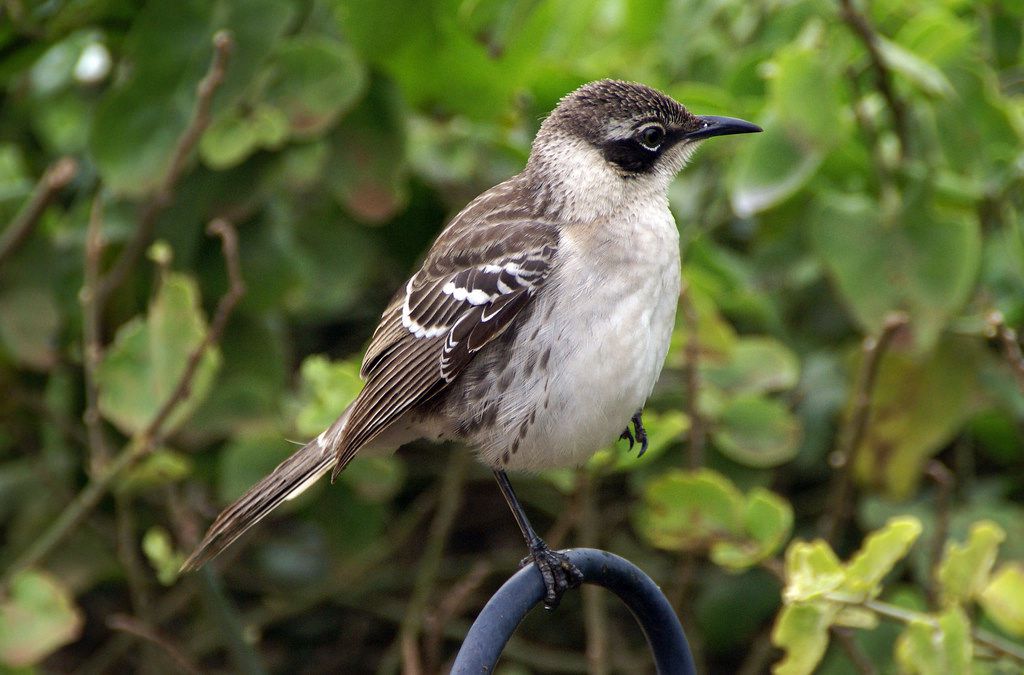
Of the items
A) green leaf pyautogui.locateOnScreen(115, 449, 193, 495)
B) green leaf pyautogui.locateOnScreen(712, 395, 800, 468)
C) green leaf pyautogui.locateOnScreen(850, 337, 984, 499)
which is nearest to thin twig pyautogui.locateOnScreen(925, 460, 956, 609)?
green leaf pyautogui.locateOnScreen(850, 337, 984, 499)

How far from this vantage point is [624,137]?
9.92 feet

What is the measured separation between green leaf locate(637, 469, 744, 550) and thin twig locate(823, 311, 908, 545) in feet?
1.39

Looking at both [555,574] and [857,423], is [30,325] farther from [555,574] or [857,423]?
[857,423]

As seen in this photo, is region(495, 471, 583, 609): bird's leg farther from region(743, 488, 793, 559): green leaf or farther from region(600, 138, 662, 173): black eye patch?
region(600, 138, 662, 173): black eye patch

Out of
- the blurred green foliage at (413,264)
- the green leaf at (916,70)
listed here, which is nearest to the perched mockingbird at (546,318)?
the blurred green foliage at (413,264)

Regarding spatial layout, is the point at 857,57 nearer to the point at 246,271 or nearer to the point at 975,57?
the point at 975,57

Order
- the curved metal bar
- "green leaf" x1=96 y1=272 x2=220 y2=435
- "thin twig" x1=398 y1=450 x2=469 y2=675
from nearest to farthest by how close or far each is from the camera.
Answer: the curved metal bar
"green leaf" x1=96 y1=272 x2=220 y2=435
"thin twig" x1=398 y1=450 x2=469 y2=675

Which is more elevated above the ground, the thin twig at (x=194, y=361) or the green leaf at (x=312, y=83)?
the green leaf at (x=312, y=83)

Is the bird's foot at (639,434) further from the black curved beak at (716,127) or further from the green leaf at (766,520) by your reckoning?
the black curved beak at (716,127)

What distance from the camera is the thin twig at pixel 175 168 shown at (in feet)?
10.7

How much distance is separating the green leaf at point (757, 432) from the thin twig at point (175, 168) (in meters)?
1.61

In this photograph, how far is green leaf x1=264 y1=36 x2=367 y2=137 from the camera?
3.55m

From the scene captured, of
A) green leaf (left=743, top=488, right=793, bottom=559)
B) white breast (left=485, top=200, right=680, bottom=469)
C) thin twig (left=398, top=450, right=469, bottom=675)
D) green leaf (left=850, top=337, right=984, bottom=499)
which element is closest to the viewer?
white breast (left=485, top=200, right=680, bottom=469)

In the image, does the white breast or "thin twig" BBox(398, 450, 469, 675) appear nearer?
the white breast
